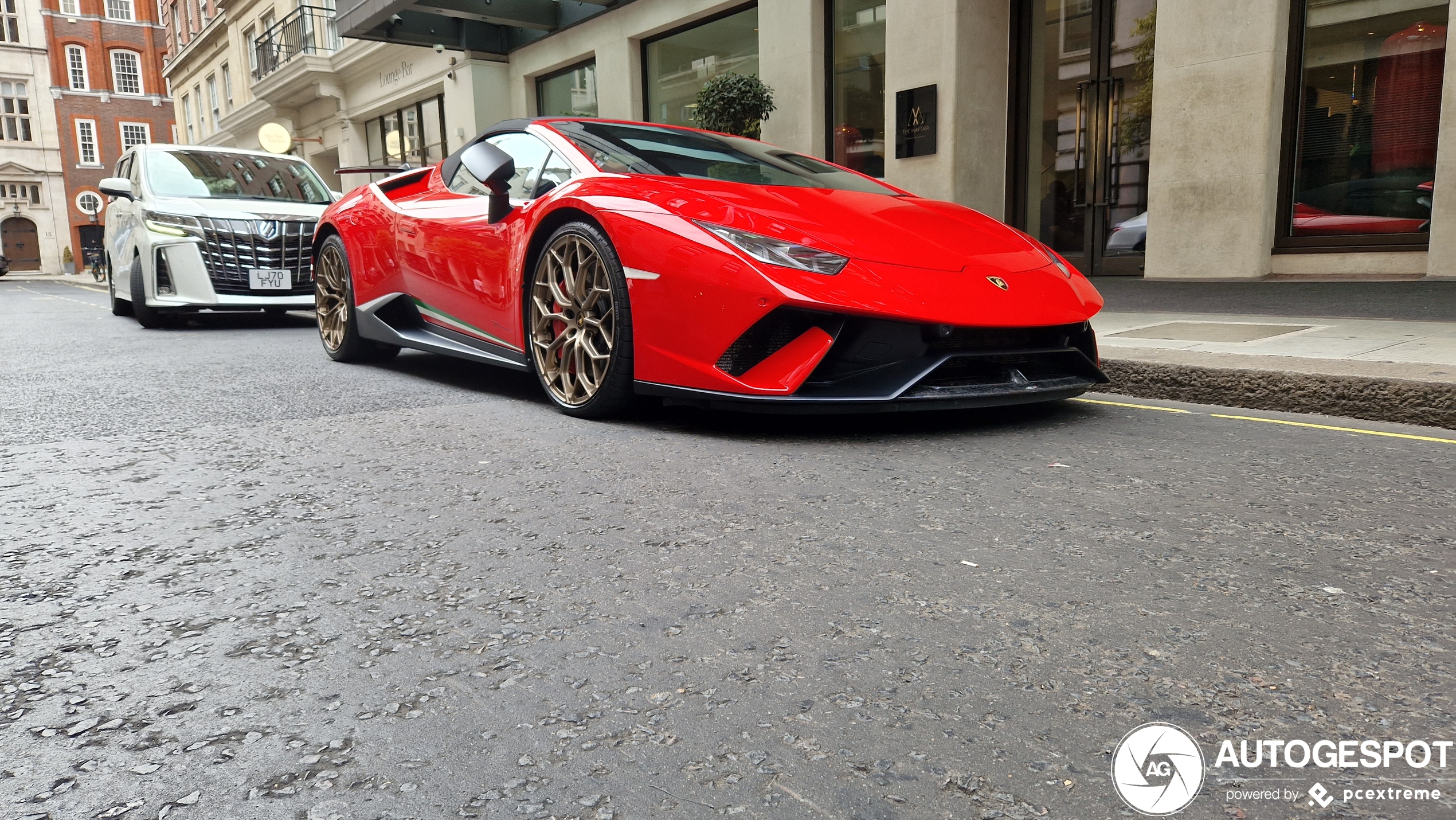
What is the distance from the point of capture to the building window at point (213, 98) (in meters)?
34.1

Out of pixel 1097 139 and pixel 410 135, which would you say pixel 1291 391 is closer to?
pixel 1097 139

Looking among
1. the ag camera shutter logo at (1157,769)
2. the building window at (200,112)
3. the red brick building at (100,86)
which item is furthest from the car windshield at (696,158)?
the red brick building at (100,86)

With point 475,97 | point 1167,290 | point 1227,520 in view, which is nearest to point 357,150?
point 475,97

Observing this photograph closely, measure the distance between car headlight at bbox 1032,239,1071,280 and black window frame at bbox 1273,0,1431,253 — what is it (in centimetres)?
510

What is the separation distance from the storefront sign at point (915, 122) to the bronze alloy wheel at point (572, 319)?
23.8 feet

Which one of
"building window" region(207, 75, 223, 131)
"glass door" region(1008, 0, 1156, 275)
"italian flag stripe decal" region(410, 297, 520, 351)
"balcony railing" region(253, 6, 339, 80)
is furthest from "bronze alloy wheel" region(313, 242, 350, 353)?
"building window" region(207, 75, 223, 131)

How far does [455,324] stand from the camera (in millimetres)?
5066

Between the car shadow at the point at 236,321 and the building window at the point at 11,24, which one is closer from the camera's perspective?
the car shadow at the point at 236,321

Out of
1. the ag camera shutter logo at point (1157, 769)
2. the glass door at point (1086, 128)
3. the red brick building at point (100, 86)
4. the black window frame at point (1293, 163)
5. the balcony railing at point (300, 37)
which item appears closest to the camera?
the ag camera shutter logo at point (1157, 769)

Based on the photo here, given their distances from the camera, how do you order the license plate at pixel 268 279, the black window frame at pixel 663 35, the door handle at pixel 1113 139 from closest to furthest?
1. the license plate at pixel 268 279
2. the door handle at pixel 1113 139
3. the black window frame at pixel 663 35

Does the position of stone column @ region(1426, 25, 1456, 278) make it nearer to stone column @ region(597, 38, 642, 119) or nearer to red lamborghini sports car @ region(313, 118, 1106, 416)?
red lamborghini sports car @ region(313, 118, 1106, 416)

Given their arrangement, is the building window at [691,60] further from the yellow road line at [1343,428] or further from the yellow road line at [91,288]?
the yellow road line at [91,288]

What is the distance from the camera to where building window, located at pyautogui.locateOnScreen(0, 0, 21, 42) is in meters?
51.4

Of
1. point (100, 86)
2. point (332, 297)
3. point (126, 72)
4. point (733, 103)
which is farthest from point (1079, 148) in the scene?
point (126, 72)
